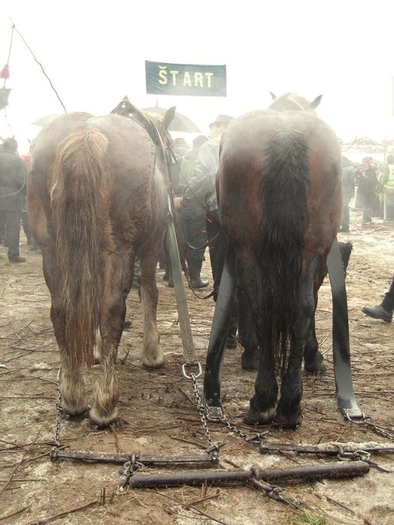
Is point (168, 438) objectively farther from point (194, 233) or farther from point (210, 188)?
point (194, 233)

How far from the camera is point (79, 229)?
10.3ft

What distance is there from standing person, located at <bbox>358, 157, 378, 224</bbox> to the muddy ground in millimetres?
13978

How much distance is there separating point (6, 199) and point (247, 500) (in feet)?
33.3

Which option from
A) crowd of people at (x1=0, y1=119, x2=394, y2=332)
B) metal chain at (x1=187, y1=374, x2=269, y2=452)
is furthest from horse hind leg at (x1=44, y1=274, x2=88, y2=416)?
crowd of people at (x1=0, y1=119, x2=394, y2=332)

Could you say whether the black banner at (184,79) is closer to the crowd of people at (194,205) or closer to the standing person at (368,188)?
the crowd of people at (194,205)

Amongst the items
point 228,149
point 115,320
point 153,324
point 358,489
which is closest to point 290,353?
point 358,489

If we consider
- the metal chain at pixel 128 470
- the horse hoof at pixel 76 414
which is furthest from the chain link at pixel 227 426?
the horse hoof at pixel 76 414

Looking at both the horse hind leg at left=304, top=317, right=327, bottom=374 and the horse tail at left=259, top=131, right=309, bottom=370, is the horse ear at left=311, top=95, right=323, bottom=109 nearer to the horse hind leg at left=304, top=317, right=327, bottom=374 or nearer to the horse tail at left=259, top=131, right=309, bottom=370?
the horse tail at left=259, top=131, right=309, bottom=370

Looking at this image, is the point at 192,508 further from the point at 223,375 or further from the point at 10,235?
the point at 10,235

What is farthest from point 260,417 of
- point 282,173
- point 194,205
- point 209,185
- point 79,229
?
point 194,205

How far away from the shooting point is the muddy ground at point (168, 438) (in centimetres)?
247

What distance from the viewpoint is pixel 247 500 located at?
2557 millimetres

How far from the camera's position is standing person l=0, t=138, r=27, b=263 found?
1105 cm

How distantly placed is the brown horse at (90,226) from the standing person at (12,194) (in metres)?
7.94
